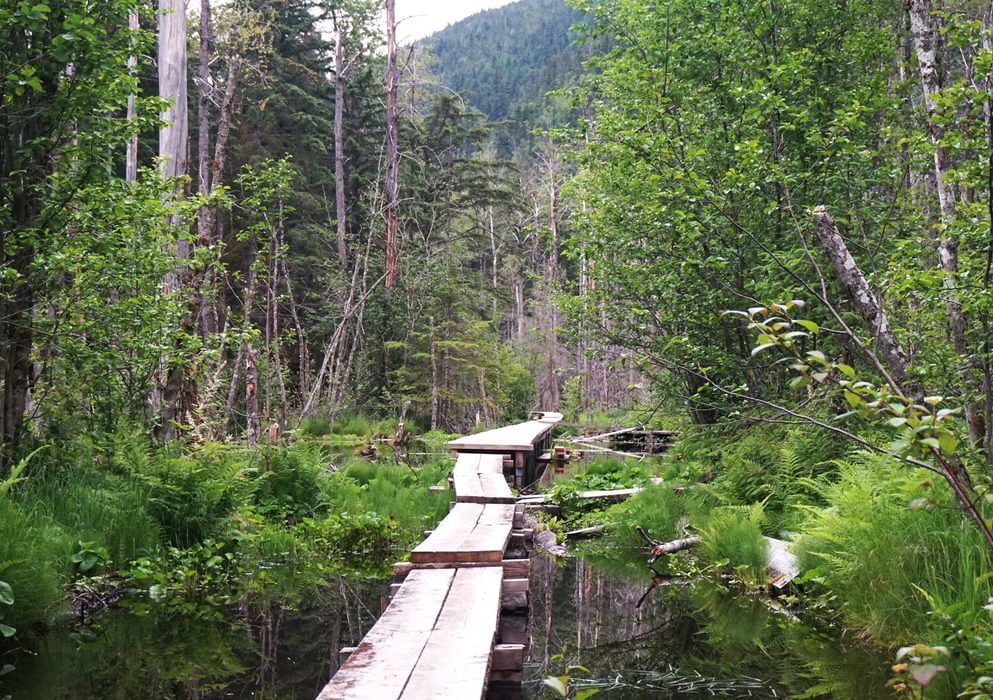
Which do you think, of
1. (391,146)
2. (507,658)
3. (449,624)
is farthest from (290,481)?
(391,146)

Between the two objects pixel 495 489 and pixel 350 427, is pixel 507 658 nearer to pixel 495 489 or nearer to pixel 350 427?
pixel 495 489

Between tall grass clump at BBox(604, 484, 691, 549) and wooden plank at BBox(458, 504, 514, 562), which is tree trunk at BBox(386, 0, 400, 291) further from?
wooden plank at BBox(458, 504, 514, 562)

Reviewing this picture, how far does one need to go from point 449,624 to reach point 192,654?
6.48ft

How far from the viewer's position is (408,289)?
2439cm

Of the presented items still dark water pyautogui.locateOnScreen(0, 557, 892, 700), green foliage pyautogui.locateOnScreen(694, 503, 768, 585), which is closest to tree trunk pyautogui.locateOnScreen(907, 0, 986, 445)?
green foliage pyautogui.locateOnScreen(694, 503, 768, 585)

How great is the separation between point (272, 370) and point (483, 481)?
764 centimetres

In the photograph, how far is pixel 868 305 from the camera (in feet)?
15.9

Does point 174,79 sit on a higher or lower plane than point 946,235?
higher

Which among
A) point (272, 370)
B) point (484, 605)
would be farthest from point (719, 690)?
point (272, 370)

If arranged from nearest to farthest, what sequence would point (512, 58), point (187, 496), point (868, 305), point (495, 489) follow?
point (868, 305) < point (187, 496) < point (495, 489) < point (512, 58)

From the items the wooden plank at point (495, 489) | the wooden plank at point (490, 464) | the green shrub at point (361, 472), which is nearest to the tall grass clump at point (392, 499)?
the green shrub at point (361, 472)

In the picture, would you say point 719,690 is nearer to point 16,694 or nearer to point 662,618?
point 662,618

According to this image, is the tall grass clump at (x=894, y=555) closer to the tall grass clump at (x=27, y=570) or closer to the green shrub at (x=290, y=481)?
the tall grass clump at (x=27, y=570)

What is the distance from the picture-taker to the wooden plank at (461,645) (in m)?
3.50
